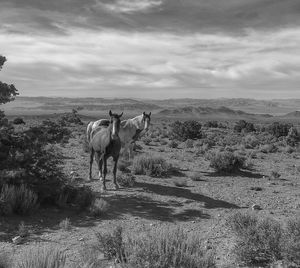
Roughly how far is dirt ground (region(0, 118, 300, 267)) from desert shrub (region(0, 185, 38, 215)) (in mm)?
204

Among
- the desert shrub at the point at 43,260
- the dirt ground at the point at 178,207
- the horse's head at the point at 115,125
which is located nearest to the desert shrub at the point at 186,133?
the dirt ground at the point at 178,207

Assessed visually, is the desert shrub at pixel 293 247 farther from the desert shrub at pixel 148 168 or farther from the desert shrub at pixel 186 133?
the desert shrub at pixel 186 133

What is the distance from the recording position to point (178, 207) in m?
10.2

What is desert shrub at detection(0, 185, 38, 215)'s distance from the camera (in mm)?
8594

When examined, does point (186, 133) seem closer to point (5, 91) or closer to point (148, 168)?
point (148, 168)

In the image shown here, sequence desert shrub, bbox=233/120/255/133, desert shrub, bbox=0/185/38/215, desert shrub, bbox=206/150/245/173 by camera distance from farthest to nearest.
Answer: desert shrub, bbox=233/120/255/133 < desert shrub, bbox=206/150/245/173 < desert shrub, bbox=0/185/38/215

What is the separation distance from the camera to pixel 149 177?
559 inches

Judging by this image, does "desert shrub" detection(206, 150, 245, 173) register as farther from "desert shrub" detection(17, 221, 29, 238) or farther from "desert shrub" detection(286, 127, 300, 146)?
"desert shrub" detection(286, 127, 300, 146)

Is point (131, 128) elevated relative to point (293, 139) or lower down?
elevated

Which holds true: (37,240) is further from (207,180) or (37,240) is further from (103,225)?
(207,180)

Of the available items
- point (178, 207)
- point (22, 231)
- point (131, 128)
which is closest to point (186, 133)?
point (131, 128)

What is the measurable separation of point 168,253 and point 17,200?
15.7ft

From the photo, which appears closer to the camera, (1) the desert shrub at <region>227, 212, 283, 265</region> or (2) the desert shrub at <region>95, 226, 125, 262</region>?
(1) the desert shrub at <region>227, 212, 283, 265</region>

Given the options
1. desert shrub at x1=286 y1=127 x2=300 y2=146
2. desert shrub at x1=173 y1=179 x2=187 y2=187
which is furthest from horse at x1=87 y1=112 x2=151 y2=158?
desert shrub at x1=286 y1=127 x2=300 y2=146
